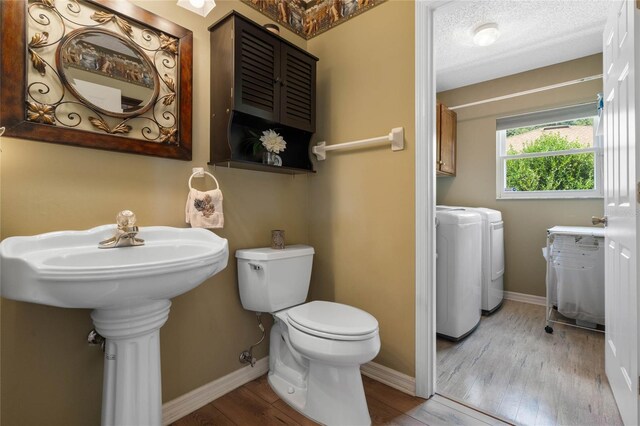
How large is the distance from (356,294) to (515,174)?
247 cm

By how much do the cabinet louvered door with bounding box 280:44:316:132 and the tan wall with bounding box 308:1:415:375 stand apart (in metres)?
0.19

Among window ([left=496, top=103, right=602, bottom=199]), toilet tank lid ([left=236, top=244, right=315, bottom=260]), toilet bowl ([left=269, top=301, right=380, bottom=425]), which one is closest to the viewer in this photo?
toilet bowl ([left=269, top=301, right=380, bottom=425])

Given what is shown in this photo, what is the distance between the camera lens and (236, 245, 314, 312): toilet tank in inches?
63.1

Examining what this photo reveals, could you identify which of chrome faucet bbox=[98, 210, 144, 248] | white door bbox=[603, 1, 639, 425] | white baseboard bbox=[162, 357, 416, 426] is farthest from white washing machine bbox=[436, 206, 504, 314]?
chrome faucet bbox=[98, 210, 144, 248]

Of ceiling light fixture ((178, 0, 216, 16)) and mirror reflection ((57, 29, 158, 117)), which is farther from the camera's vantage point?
ceiling light fixture ((178, 0, 216, 16))

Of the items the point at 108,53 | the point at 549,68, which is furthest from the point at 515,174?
the point at 108,53

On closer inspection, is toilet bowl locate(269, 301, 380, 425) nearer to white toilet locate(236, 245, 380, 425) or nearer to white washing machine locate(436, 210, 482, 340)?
white toilet locate(236, 245, 380, 425)

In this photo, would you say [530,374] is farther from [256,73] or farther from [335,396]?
[256,73]

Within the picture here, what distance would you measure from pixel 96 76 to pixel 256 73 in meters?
0.69

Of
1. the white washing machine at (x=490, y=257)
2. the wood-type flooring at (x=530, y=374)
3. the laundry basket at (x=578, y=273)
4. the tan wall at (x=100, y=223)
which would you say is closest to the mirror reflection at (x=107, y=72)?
the tan wall at (x=100, y=223)

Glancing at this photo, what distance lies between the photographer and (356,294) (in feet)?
6.23

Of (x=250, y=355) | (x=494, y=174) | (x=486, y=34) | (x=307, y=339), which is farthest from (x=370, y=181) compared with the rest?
(x=494, y=174)

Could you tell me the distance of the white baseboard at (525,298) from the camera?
3.02 m

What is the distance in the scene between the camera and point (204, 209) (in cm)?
149
